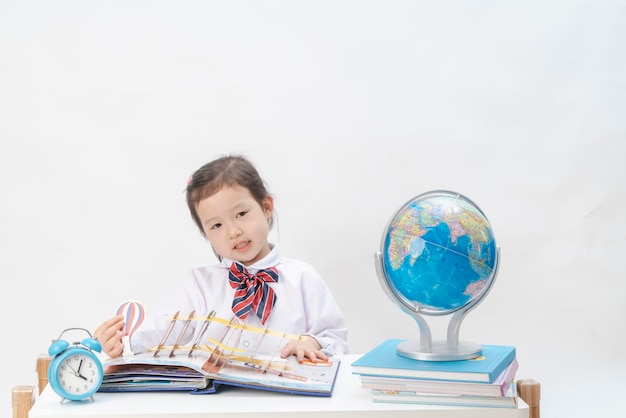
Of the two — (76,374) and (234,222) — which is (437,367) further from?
(234,222)

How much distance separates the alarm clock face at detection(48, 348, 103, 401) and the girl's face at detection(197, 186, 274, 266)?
0.80 metres

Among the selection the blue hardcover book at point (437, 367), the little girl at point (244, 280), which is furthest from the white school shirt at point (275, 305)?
the blue hardcover book at point (437, 367)

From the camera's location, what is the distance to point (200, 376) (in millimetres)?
2104

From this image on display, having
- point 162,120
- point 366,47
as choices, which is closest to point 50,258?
point 162,120

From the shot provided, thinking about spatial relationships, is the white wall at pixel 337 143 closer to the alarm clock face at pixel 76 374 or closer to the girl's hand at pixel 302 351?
the girl's hand at pixel 302 351

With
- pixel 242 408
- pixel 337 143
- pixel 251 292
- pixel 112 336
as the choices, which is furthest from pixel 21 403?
pixel 337 143

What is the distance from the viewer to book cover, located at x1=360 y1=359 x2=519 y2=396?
77.5 inches

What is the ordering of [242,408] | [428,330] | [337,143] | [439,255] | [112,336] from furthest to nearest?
[337,143]
[112,336]
[428,330]
[439,255]
[242,408]

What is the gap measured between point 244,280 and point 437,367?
912mm

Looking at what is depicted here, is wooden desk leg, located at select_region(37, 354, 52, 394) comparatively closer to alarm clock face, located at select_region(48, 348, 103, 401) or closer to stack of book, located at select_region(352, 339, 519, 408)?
alarm clock face, located at select_region(48, 348, 103, 401)

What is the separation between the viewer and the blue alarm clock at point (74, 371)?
2000 millimetres

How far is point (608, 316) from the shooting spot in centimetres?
361

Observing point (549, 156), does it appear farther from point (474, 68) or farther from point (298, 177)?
point (298, 177)

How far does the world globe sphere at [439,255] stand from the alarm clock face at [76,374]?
734 millimetres
